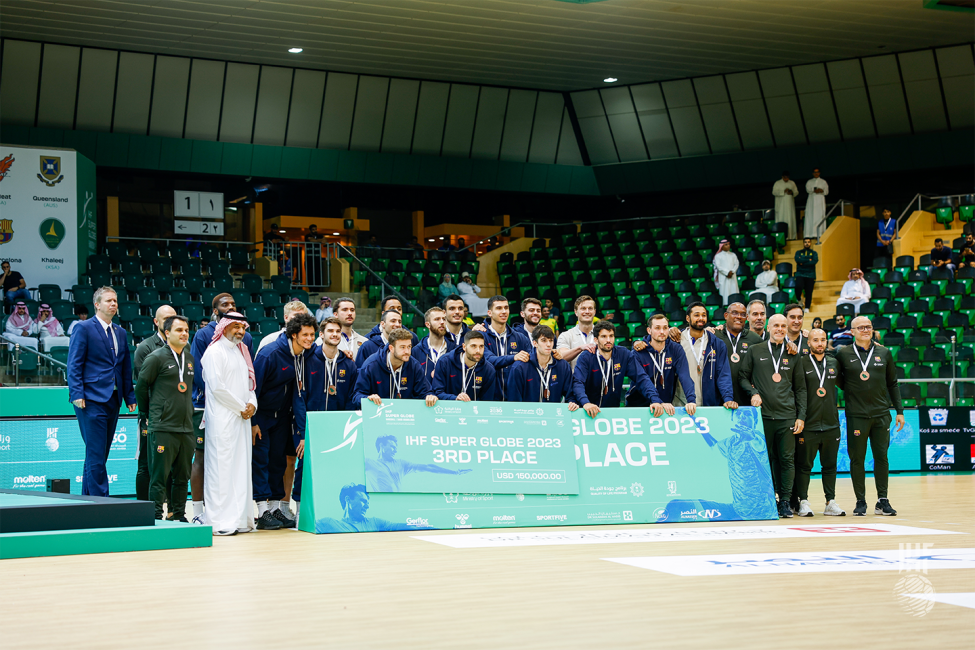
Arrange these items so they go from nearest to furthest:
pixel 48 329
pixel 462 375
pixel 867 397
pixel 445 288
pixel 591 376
Result: pixel 462 375
pixel 591 376
pixel 867 397
pixel 48 329
pixel 445 288

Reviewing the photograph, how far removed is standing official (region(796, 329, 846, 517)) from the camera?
938 centimetres

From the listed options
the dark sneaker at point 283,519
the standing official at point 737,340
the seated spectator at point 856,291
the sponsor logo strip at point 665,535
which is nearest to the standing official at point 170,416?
the dark sneaker at point 283,519

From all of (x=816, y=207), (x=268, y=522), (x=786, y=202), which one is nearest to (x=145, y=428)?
(x=268, y=522)

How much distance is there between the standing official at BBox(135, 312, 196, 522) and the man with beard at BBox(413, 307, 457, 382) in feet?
7.06

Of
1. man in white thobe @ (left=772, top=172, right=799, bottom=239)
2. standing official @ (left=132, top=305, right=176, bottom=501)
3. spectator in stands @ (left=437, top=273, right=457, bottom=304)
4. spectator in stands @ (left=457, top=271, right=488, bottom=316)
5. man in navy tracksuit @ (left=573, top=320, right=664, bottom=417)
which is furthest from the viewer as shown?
man in white thobe @ (left=772, top=172, right=799, bottom=239)

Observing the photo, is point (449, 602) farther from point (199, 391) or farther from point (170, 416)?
point (199, 391)

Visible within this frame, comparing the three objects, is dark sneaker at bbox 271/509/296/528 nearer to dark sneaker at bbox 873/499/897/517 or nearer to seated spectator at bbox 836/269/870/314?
dark sneaker at bbox 873/499/897/517

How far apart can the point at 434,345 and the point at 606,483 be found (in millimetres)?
2047

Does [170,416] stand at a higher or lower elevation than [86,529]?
higher

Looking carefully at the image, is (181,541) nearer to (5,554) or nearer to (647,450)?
(5,554)

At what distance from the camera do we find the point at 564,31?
65.9 feet

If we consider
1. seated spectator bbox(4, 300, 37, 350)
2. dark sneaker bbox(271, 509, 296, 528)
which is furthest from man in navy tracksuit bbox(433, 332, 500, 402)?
seated spectator bbox(4, 300, 37, 350)

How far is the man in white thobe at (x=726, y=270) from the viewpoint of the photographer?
20.8 meters

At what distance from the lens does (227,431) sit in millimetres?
8078
